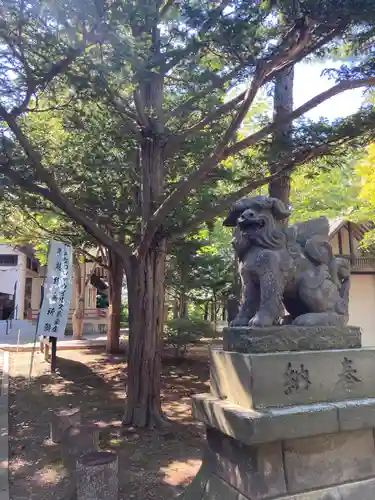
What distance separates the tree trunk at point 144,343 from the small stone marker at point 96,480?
2483 mm

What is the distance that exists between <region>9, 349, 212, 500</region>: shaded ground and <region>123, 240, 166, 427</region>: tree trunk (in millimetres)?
325

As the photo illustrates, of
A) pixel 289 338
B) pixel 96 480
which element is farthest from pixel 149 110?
pixel 96 480

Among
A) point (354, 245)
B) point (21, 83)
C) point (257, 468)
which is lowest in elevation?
point (257, 468)

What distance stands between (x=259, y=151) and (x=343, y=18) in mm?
2717

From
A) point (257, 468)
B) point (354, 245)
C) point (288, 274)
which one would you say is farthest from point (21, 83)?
point (354, 245)

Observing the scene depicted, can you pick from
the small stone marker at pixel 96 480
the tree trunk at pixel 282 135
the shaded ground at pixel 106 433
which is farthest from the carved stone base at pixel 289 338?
the tree trunk at pixel 282 135

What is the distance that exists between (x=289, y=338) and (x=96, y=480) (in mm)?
2294

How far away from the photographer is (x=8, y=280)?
2548cm

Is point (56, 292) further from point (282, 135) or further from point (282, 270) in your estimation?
point (282, 270)

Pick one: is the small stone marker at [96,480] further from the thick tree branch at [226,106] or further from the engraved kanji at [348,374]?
the thick tree branch at [226,106]

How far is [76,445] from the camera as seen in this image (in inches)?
196

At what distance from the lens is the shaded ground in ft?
15.2

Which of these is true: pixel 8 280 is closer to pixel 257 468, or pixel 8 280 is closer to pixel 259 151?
pixel 259 151

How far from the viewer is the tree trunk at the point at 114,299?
13.3 metres
